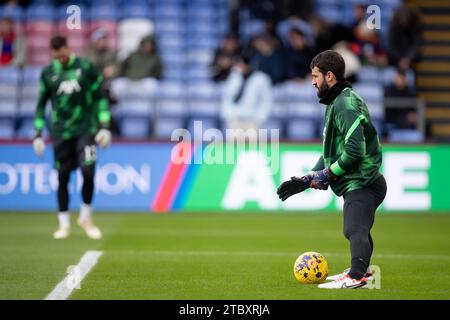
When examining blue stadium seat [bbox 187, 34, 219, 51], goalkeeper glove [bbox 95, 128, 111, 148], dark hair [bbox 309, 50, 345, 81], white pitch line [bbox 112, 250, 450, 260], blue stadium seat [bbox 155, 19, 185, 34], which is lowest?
white pitch line [bbox 112, 250, 450, 260]

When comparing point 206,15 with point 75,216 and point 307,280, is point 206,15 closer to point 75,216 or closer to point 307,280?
point 75,216

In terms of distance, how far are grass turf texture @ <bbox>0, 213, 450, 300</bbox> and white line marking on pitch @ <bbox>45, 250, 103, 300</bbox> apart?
8 centimetres

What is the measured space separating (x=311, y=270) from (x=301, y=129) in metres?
11.4

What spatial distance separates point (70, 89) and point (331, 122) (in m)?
5.32

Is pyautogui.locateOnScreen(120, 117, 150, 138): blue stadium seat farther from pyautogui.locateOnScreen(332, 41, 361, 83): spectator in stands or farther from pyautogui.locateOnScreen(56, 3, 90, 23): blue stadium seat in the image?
pyautogui.locateOnScreen(332, 41, 361, 83): spectator in stands

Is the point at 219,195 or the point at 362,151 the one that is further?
the point at 219,195

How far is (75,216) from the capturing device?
55.2 feet

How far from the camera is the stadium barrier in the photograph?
17.9m

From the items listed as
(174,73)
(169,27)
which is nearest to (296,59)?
(174,73)

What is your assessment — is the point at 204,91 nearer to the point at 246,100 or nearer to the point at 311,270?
A: the point at 246,100

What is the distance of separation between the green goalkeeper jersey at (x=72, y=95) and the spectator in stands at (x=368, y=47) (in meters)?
9.04

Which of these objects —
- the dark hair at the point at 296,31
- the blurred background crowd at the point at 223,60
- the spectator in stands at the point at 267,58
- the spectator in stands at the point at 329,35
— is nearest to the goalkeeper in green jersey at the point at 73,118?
the blurred background crowd at the point at 223,60

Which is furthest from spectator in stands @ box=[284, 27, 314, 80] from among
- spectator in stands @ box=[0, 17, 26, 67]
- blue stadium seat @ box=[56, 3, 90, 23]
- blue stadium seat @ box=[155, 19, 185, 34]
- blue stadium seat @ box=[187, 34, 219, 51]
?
spectator in stands @ box=[0, 17, 26, 67]

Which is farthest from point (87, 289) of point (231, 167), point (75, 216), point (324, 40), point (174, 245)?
point (324, 40)
